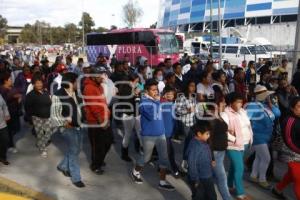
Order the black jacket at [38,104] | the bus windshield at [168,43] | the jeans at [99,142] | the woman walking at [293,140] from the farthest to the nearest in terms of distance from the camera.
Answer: the bus windshield at [168,43] < the black jacket at [38,104] < the jeans at [99,142] < the woman walking at [293,140]

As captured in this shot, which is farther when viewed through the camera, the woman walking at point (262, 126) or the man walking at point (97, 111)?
the man walking at point (97, 111)

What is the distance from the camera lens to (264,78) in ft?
33.1

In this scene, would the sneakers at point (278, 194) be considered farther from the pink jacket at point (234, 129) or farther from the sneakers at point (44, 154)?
the sneakers at point (44, 154)

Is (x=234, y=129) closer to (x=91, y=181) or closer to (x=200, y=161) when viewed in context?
(x=200, y=161)

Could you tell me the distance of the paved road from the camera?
20.6 ft

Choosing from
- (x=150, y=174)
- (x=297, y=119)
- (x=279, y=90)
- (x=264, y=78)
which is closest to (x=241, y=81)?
(x=264, y=78)

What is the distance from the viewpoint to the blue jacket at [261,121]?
640 centimetres

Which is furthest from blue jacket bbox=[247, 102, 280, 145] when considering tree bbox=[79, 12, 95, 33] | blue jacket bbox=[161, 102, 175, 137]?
tree bbox=[79, 12, 95, 33]

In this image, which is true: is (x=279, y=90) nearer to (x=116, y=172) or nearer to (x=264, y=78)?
(x=264, y=78)

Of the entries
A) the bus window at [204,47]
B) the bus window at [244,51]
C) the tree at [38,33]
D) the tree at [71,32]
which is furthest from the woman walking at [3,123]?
the tree at [38,33]

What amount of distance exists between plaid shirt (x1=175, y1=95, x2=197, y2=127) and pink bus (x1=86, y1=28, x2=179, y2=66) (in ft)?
64.0

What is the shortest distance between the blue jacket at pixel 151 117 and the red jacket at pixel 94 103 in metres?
0.67

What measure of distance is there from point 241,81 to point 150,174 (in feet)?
12.2

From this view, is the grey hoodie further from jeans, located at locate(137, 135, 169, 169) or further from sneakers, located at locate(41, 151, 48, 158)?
jeans, located at locate(137, 135, 169, 169)
